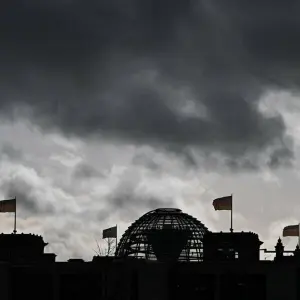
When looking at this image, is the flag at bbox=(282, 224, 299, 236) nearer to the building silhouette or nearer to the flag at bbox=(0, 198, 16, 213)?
the building silhouette

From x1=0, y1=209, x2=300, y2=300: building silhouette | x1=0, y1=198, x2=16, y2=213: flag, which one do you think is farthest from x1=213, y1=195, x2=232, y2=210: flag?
x1=0, y1=198, x2=16, y2=213: flag

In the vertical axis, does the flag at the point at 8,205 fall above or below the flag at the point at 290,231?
above

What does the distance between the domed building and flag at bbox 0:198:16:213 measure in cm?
1546

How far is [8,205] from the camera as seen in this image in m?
157

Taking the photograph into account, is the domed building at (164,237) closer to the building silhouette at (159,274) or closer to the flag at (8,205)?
the building silhouette at (159,274)

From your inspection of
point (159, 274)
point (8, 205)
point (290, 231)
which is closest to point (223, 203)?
point (290, 231)

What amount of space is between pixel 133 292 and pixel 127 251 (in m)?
22.8

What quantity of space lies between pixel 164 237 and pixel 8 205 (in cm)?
1995

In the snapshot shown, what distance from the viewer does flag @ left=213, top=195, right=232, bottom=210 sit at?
156 m

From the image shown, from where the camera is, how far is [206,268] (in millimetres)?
142375

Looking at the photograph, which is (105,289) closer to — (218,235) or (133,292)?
(133,292)

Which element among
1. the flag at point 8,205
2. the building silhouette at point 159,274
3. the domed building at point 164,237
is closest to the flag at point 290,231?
the building silhouette at point 159,274

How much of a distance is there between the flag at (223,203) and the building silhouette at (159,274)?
711cm

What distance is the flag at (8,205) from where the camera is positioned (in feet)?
512
